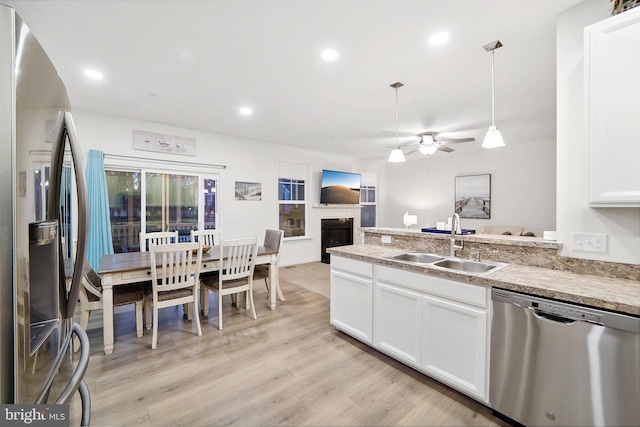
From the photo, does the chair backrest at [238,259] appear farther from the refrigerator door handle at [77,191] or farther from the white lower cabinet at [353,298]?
the refrigerator door handle at [77,191]

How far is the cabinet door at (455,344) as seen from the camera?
1714mm

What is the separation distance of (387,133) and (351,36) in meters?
2.96

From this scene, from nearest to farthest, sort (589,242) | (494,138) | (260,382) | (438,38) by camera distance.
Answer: (589,242) → (260,382) → (438,38) → (494,138)

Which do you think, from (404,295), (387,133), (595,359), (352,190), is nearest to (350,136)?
(387,133)

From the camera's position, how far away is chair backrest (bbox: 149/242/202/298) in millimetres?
2500

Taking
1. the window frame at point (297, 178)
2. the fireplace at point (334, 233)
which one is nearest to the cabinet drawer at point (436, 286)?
the window frame at point (297, 178)

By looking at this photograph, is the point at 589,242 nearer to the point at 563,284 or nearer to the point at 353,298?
the point at 563,284

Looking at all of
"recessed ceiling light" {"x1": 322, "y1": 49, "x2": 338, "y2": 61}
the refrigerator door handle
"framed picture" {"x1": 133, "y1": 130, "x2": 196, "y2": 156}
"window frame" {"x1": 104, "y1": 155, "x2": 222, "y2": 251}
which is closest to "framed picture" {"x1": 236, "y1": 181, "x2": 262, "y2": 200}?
"window frame" {"x1": 104, "y1": 155, "x2": 222, "y2": 251}

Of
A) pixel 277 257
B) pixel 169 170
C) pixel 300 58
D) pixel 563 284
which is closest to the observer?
pixel 563 284

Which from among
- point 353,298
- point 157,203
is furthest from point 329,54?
point 157,203

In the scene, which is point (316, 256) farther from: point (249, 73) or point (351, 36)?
point (351, 36)

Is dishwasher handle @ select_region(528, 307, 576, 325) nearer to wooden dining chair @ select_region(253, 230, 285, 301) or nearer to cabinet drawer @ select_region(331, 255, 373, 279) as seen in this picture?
cabinet drawer @ select_region(331, 255, 373, 279)

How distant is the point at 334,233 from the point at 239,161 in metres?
→ 3.01

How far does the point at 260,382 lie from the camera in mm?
2051
